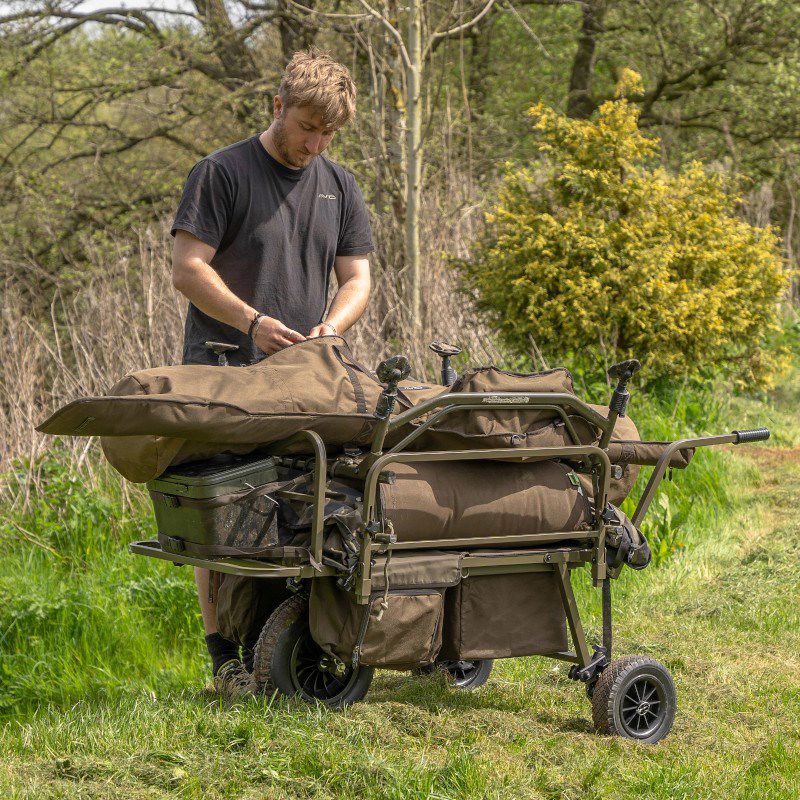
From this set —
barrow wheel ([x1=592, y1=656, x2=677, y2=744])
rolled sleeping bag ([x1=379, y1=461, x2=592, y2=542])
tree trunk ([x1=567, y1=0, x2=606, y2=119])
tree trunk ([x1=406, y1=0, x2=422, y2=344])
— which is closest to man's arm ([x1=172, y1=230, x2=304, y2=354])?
rolled sleeping bag ([x1=379, y1=461, x2=592, y2=542])

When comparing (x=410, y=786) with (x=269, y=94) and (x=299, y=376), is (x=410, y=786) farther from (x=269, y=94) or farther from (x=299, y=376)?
(x=269, y=94)

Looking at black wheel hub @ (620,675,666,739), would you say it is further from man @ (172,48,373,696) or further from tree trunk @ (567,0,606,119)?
tree trunk @ (567,0,606,119)

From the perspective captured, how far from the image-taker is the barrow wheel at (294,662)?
134 inches

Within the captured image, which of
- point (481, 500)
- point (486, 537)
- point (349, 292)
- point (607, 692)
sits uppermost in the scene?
point (349, 292)

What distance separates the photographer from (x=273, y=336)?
12.3 ft

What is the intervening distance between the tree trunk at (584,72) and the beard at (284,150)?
1376 centimetres

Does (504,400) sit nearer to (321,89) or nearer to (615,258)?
(321,89)

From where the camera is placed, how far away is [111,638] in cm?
567

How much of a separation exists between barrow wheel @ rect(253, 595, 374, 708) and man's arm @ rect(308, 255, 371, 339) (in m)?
1.10

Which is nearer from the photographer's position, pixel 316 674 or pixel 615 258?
pixel 316 674

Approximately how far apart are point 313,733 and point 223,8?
40.2 feet

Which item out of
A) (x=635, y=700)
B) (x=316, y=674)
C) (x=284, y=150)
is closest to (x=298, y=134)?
(x=284, y=150)

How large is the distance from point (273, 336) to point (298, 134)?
77cm

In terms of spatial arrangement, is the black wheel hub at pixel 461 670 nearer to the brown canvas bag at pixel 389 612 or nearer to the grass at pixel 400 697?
the grass at pixel 400 697
